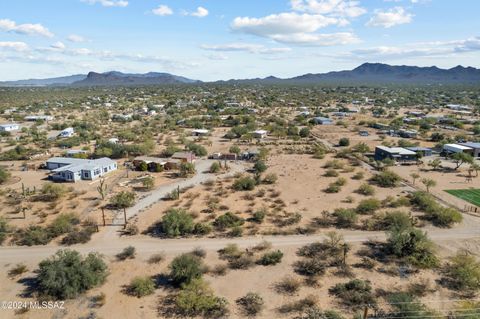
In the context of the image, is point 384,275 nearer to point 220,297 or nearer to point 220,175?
point 220,297

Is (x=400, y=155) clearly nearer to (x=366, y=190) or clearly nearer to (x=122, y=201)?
(x=366, y=190)

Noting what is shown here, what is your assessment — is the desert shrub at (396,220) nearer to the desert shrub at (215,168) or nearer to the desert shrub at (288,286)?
the desert shrub at (288,286)

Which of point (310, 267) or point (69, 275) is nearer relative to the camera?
point (69, 275)

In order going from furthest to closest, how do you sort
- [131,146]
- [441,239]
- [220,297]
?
1. [131,146]
2. [441,239]
3. [220,297]

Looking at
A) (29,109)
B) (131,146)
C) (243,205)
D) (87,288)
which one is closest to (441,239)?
(243,205)

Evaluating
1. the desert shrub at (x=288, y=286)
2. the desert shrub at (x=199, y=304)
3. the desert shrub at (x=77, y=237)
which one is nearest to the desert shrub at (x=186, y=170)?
the desert shrub at (x=77, y=237)

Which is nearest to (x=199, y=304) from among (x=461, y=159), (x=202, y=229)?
(x=202, y=229)
